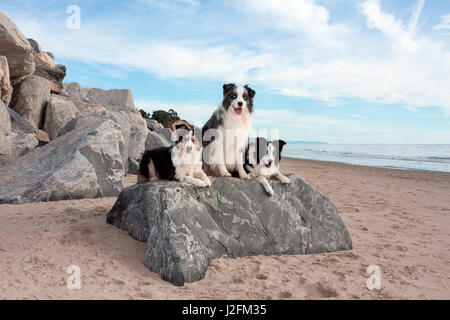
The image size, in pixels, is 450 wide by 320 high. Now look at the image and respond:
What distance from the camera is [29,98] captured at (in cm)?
1324

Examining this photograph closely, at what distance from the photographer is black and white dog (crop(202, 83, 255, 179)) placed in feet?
16.4

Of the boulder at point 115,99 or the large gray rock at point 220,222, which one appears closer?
the large gray rock at point 220,222

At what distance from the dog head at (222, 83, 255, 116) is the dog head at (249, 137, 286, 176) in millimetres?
568

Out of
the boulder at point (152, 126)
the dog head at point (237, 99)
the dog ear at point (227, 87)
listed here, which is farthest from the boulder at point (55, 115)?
the dog head at point (237, 99)

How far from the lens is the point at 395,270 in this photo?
4.63m

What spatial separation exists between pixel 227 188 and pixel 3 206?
14.7 feet

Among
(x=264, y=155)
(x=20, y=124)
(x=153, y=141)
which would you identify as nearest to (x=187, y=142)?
(x=264, y=155)

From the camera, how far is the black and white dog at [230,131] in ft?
16.4

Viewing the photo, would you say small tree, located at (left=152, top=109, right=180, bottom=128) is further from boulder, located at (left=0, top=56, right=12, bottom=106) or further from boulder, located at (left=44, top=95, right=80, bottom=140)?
boulder, located at (left=0, top=56, right=12, bottom=106)

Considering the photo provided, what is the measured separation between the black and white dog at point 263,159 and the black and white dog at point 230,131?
0.14 meters

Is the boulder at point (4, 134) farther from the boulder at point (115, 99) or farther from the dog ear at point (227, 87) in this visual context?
the boulder at point (115, 99)

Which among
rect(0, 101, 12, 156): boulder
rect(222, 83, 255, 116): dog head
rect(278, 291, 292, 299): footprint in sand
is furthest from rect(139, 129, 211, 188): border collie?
rect(0, 101, 12, 156): boulder

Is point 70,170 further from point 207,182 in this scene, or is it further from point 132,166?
point 132,166
